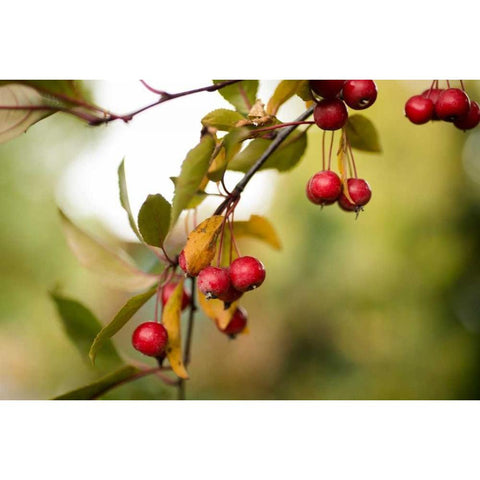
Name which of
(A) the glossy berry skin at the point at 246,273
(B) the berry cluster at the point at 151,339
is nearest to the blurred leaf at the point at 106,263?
(B) the berry cluster at the point at 151,339

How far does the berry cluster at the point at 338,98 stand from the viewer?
2.14 ft

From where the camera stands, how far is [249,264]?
678mm

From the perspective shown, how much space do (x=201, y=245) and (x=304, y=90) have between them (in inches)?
8.7

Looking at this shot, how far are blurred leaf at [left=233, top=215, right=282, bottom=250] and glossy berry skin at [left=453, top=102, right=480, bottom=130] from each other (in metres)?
0.32

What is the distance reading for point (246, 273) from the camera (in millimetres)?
676

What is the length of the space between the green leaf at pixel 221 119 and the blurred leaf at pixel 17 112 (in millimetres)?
184

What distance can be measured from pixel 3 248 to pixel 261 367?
2803 mm

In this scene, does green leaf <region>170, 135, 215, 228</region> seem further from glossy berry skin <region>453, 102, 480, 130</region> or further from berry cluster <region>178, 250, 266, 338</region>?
glossy berry skin <region>453, 102, 480, 130</region>

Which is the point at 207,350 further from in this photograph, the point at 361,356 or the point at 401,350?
the point at 401,350

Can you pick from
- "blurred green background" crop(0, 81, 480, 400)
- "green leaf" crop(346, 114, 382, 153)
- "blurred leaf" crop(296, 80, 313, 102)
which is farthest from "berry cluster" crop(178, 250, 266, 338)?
"blurred green background" crop(0, 81, 480, 400)

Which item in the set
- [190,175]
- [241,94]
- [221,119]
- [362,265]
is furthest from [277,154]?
[362,265]

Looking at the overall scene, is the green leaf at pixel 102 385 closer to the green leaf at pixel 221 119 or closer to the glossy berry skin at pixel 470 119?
the green leaf at pixel 221 119

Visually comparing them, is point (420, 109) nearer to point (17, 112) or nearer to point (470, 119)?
point (470, 119)
